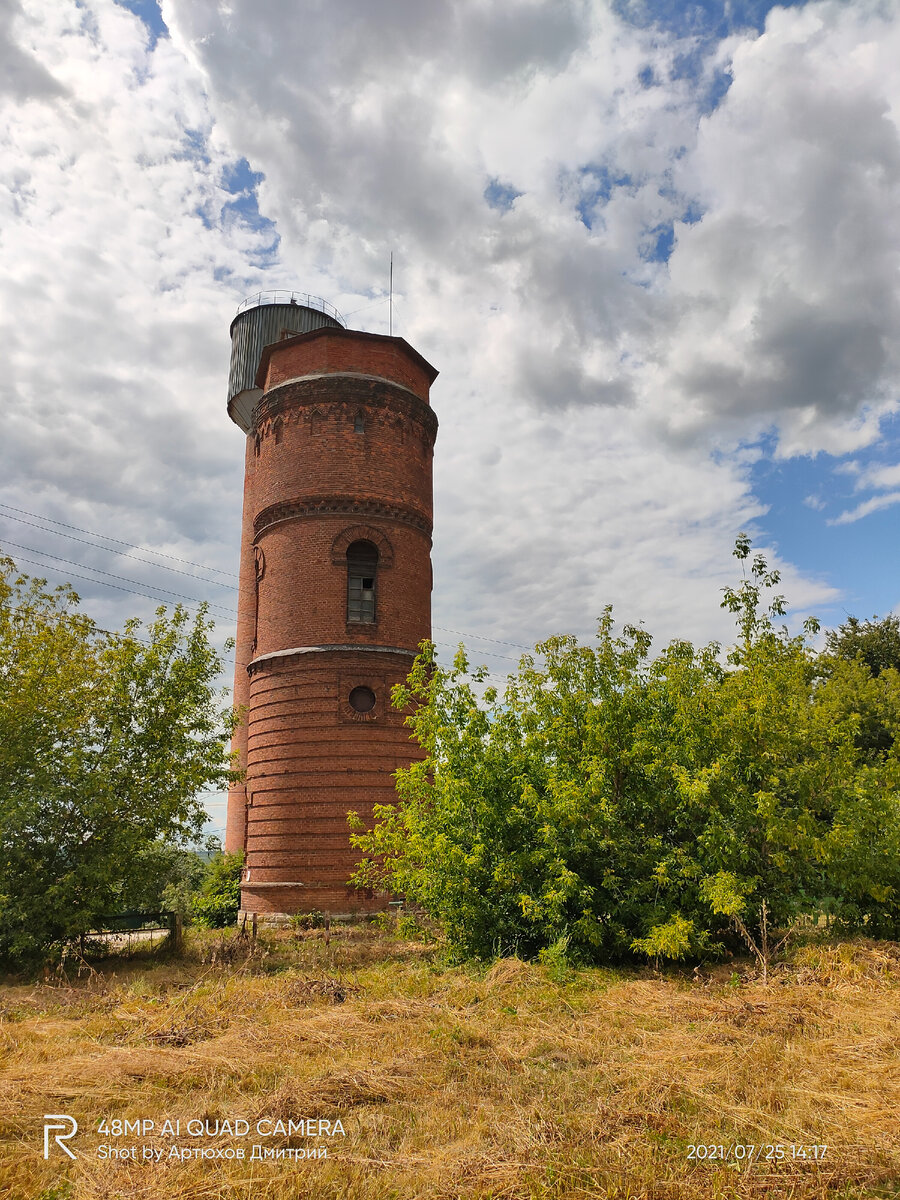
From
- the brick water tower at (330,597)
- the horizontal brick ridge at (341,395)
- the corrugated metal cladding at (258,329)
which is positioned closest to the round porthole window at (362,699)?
the brick water tower at (330,597)

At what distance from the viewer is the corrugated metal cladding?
28.9 meters

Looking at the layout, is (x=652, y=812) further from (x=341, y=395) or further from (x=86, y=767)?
(x=341, y=395)

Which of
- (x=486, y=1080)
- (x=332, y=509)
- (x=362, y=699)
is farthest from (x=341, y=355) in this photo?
(x=486, y=1080)

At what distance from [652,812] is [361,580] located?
10.4 meters

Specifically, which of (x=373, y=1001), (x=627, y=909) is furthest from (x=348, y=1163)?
(x=627, y=909)

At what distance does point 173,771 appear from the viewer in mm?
13961

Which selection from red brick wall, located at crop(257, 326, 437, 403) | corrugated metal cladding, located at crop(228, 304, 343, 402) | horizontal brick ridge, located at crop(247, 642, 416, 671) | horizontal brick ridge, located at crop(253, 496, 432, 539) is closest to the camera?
horizontal brick ridge, located at crop(247, 642, 416, 671)

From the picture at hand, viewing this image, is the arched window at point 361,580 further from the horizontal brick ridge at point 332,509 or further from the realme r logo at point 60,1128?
the realme r logo at point 60,1128

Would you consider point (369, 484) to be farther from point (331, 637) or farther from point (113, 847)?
point (113, 847)

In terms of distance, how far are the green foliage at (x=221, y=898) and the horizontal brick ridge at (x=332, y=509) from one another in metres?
9.33

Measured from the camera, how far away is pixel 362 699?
1850 centimetres

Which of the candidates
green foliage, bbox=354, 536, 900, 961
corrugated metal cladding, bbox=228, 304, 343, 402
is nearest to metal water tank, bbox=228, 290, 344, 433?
corrugated metal cladding, bbox=228, 304, 343, 402

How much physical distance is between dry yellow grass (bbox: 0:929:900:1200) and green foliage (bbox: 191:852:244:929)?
997cm

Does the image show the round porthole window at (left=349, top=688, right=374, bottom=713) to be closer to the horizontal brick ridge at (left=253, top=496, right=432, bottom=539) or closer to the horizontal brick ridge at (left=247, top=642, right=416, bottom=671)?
the horizontal brick ridge at (left=247, top=642, right=416, bottom=671)
